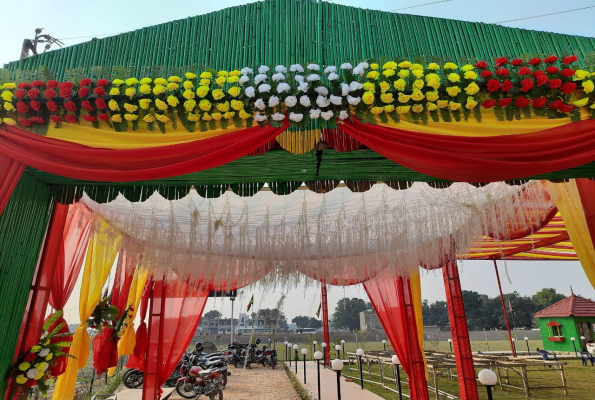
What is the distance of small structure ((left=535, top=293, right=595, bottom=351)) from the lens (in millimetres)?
14766

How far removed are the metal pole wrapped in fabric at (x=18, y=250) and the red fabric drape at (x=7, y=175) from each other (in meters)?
0.31

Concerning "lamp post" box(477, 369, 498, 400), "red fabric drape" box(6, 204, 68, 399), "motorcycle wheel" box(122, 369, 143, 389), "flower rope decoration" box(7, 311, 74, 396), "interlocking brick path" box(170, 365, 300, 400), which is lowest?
"interlocking brick path" box(170, 365, 300, 400)

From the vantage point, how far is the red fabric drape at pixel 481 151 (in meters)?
1.91

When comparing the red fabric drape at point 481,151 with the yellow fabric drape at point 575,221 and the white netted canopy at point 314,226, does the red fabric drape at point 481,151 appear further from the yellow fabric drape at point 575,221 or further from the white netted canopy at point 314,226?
the white netted canopy at point 314,226

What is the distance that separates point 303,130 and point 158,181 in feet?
3.83

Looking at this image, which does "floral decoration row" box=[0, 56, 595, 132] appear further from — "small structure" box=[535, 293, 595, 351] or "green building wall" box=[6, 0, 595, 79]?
"small structure" box=[535, 293, 595, 351]

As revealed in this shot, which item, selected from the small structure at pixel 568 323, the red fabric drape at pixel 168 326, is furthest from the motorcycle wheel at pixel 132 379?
the small structure at pixel 568 323

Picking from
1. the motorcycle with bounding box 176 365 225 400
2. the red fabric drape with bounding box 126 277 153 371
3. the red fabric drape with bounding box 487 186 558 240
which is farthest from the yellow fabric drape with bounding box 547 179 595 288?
the motorcycle with bounding box 176 365 225 400

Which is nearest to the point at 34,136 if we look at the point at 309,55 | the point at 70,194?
the point at 70,194

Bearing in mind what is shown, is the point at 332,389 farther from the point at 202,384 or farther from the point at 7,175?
the point at 7,175

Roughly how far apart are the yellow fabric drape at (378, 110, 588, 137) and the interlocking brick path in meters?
6.37

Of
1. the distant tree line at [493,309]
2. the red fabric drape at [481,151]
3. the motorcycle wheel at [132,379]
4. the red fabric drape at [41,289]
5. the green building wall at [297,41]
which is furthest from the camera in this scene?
the distant tree line at [493,309]

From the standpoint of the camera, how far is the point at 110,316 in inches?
175

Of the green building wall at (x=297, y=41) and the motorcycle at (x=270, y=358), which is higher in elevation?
the green building wall at (x=297, y=41)
